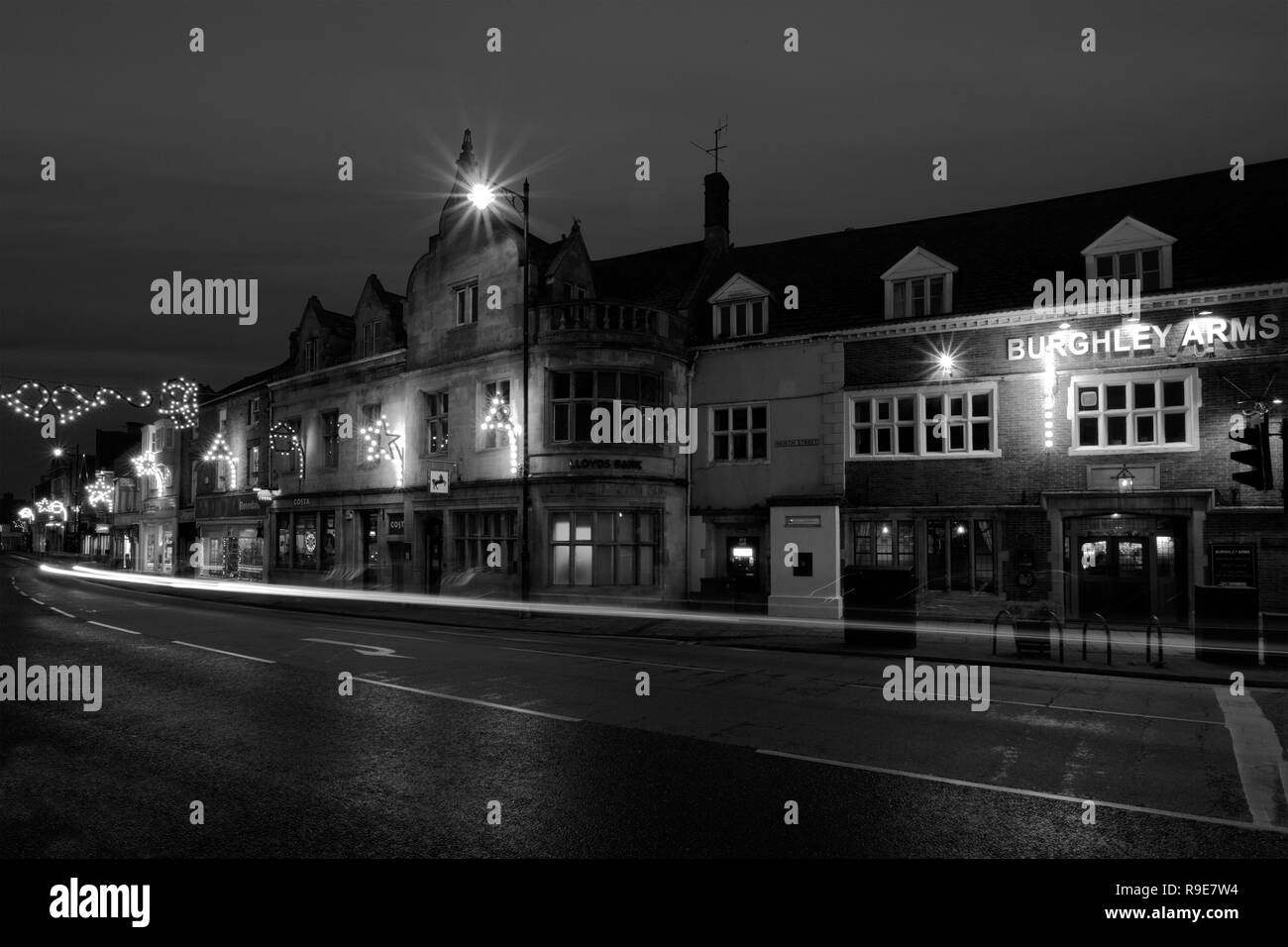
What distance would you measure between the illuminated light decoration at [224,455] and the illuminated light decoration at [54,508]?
56719 millimetres

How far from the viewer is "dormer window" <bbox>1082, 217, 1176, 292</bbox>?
21641mm

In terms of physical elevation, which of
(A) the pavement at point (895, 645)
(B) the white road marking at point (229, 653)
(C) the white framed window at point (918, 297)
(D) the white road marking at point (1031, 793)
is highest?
(C) the white framed window at point (918, 297)

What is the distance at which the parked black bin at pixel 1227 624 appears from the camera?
15.0 m

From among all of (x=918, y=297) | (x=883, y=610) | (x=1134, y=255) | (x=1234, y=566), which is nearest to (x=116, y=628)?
(x=883, y=610)

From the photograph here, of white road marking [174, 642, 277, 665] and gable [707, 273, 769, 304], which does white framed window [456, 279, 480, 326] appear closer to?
gable [707, 273, 769, 304]

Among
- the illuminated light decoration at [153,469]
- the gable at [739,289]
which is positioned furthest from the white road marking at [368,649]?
the illuminated light decoration at [153,469]

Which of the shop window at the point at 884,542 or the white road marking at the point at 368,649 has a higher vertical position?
the shop window at the point at 884,542

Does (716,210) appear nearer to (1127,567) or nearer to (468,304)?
(468,304)

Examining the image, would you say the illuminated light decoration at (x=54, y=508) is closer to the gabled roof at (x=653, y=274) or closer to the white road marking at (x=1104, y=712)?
the gabled roof at (x=653, y=274)

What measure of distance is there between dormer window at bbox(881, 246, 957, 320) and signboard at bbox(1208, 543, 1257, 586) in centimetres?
982

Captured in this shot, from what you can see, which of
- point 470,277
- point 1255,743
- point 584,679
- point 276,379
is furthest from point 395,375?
point 1255,743

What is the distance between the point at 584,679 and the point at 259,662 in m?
5.63

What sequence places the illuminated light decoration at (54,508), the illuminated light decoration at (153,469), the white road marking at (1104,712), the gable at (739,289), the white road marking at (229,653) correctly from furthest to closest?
the illuminated light decoration at (54,508)
the illuminated light decoration at (153,469)
the gable at (739,289)
the white road marking at (229,653)
the white road marking at (1104,712)
